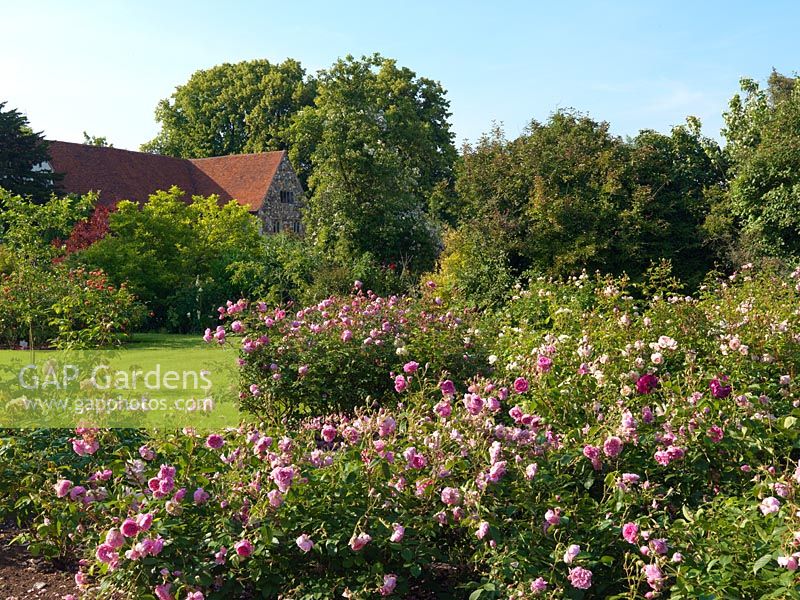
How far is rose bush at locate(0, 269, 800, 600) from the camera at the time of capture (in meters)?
2.85

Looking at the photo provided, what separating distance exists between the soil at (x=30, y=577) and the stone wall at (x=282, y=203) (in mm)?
32983

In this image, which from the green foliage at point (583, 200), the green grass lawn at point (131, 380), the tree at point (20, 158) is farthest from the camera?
the tree at point (20, 158)

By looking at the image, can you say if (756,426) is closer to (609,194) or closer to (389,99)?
(609,194)

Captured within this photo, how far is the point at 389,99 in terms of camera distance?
115ft

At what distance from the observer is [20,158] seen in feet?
90.2

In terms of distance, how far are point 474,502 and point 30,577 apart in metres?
2.37

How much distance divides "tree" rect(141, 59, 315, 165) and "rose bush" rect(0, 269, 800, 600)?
36.6 meters

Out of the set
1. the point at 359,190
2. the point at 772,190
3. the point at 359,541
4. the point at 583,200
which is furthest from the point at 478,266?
the point at 359,541

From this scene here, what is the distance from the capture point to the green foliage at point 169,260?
61.4ft

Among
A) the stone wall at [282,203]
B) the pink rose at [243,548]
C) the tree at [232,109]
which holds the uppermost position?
the tree at [232,109]

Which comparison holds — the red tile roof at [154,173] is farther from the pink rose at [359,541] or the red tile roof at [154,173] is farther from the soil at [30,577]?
the pink rose at [359,541]

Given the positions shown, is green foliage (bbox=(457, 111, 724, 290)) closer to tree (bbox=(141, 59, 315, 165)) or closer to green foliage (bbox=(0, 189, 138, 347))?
green foliage (bbox=(0, 189, 138, 347))

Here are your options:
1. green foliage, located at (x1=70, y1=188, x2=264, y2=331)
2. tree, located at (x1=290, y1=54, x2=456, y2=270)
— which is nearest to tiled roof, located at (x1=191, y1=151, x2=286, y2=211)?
green foliage, located at (x1=70, y1=188, x2=264, y2=331)

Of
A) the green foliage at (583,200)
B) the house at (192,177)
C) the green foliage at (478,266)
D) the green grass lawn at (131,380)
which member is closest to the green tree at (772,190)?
the green foliage at (583,200)
